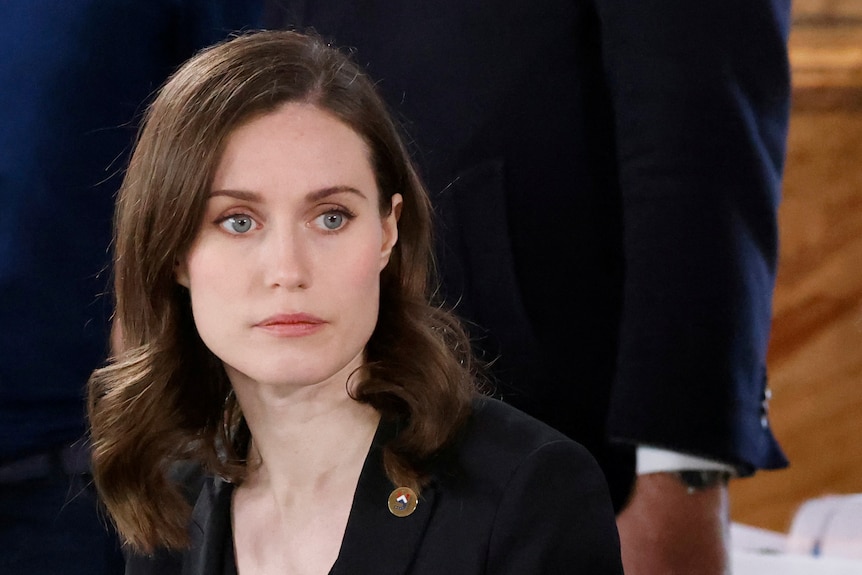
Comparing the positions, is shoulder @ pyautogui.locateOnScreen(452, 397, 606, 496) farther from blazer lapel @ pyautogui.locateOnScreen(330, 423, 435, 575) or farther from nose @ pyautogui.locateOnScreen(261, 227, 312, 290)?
nose @ pyautogui.locateOnScreen(261, 227, 312, 290)

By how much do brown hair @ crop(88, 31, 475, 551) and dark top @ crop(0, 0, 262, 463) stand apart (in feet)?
0.64

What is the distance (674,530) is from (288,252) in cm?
37

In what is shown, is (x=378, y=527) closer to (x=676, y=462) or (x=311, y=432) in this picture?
(x=311, y=432)

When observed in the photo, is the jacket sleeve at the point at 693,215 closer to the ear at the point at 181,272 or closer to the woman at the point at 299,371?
the woman at the point at 299,371

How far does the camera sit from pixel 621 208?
986 mm

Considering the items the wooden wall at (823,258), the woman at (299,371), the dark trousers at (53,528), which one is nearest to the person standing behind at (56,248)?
the dark trousers at (53,528)

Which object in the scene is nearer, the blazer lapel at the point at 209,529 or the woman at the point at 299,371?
the woman at the point at 299,371

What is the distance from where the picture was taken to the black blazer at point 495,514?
0.77 m

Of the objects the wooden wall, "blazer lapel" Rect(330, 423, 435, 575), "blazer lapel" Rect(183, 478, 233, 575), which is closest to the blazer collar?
"blazer lapel" Rect(330, 423, 435, 575)

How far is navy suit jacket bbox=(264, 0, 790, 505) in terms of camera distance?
91 cm

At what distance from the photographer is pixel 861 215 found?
182cm

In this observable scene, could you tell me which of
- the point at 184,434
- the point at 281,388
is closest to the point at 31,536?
the point at 184,434

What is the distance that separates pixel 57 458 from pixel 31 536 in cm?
7

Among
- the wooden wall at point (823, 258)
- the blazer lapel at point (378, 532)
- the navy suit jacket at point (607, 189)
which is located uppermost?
the navy suit jacket at point (607, 189)
